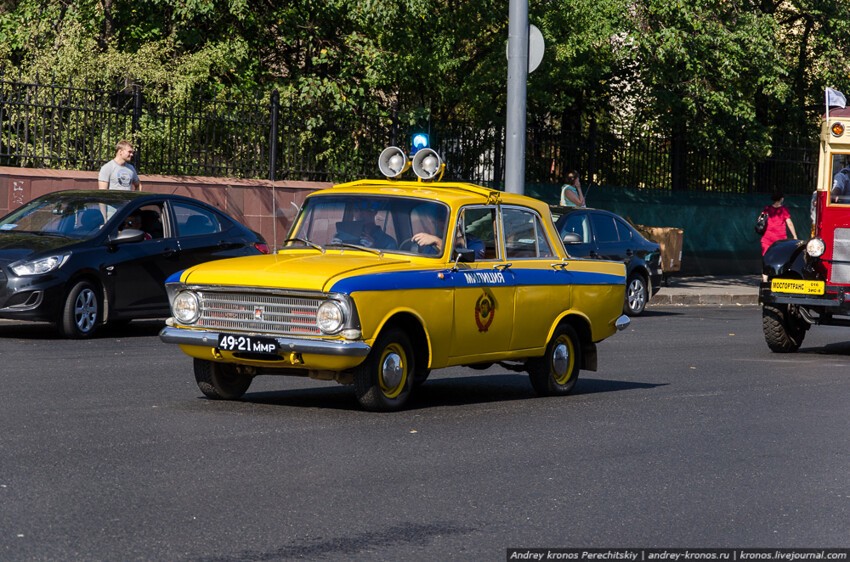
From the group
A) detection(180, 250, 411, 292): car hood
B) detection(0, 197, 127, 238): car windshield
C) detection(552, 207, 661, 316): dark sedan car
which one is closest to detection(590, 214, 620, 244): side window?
detection(552, 207, 661, 316): dark sedan car

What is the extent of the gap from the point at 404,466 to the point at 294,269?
2.20 metres

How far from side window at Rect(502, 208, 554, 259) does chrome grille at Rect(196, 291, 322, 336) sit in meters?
2.12

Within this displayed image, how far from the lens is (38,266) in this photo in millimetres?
14195

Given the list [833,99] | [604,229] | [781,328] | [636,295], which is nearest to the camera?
[781,328]

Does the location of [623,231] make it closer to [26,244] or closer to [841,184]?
[841,184]

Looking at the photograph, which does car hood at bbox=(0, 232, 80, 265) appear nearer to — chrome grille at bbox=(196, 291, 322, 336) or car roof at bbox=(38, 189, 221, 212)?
car roof at bbox=(38, 189, 221, 212)

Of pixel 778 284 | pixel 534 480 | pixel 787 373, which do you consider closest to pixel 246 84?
pixel 778 284

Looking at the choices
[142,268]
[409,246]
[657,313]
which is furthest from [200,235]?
[657,313]

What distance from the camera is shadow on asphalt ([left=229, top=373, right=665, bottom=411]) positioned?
10.5 metres

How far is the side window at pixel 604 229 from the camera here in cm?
2062

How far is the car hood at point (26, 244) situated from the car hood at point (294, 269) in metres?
4.73

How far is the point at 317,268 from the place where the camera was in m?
9.70

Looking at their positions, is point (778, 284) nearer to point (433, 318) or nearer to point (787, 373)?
point (787, 373)

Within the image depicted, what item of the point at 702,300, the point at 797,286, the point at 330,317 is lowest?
the point at 702,300
